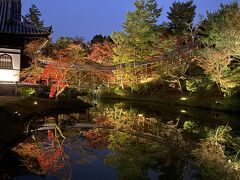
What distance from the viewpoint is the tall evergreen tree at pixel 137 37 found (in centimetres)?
4038

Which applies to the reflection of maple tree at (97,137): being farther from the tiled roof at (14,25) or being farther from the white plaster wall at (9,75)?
the white plaster wall at (9,75)

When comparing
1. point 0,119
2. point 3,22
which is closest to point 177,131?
point 0,119

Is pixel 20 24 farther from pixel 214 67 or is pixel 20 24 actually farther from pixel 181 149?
pixel 214 67

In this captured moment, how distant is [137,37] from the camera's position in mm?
40344

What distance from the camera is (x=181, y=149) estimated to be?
12.8 m

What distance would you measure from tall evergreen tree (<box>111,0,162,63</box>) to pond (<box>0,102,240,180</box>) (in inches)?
843

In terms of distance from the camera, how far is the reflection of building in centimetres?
2055

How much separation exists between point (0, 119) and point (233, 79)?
66.6 feet

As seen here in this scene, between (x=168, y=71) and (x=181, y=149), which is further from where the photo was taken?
(x=168, y=71)

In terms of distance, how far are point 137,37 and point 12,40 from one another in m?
21.1

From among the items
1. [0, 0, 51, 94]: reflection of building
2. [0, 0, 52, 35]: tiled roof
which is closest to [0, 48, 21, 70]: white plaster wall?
[0, 0, 51, 94]: reflection of building

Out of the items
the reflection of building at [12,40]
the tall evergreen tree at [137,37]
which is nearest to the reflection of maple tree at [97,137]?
the reflection of building at [12,40]

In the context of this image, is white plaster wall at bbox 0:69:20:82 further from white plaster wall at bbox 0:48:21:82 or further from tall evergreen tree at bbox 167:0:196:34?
tall evergreen tree at bbox 167:0:196:34

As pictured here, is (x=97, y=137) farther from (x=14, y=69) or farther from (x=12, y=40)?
(x=12, y=40)
